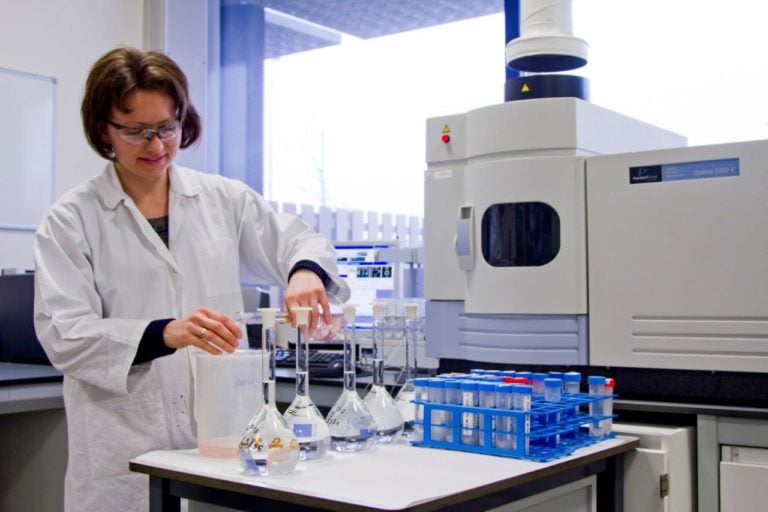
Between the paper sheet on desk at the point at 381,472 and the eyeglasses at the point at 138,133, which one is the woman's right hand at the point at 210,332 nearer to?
the paper sheet on desk at the point at 381,472

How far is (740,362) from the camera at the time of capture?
68.7 inches

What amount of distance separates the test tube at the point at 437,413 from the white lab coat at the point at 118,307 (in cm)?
36

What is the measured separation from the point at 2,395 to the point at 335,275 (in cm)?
131

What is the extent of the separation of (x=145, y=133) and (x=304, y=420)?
67 cm

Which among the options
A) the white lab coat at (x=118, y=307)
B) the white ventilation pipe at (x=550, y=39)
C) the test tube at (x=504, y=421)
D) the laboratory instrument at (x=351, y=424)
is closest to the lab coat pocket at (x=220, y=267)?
the white lab coat at (x=118, y=307)

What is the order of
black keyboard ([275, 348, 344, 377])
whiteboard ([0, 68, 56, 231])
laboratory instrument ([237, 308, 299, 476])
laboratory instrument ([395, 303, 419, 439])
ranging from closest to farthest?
laboratory instrument ([237, 308, 299, 476]), laboratory instrument ([395, 303, 419, 439]), black keyboard ([275, 348, 344, 377]), whiteboard ([0, 68, 56, 231])

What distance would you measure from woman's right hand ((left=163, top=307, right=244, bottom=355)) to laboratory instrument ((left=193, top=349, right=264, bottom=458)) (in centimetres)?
4

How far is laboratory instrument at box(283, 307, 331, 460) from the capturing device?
1.42 metres

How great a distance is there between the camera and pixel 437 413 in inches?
60.7

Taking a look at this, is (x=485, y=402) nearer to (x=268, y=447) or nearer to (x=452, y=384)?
(x=452, y=384)

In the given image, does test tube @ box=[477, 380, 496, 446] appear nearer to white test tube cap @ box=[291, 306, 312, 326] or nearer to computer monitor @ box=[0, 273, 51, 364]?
white test tube cap @ box=[291, 306, 312, 326]

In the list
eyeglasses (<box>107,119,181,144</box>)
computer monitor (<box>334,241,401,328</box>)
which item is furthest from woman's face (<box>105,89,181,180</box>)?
computer monitor (<box>334,241,401,328</box>)

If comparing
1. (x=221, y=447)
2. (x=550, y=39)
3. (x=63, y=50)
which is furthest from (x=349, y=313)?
(x=63, y=50)

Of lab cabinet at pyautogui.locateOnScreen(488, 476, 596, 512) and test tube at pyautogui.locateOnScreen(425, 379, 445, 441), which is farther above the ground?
test tube at pyautogui.locateOnScreen(425, 379, 445, 441)
